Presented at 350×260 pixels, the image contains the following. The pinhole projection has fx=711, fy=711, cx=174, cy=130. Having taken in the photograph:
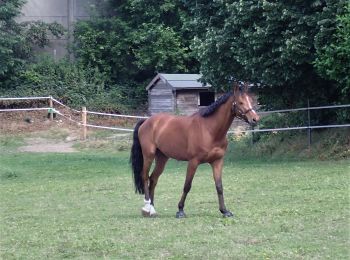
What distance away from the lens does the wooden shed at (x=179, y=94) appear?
36438mm

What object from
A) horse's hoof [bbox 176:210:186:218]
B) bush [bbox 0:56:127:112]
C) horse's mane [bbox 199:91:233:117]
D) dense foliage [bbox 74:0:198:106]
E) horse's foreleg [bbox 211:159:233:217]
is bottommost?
horse's hoof [bbox 176:210:186:218]

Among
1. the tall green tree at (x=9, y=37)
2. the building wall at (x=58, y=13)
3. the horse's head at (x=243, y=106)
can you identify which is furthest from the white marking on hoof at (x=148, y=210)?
the building wall at (x=58, y=13)

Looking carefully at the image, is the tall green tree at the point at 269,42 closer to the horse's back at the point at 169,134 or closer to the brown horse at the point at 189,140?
the horse's back at the point at 169,134

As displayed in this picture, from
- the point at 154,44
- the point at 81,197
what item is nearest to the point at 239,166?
the point at 81,197

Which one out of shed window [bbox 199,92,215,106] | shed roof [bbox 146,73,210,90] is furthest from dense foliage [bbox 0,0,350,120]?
shed window [bbox 199,92,215,106]

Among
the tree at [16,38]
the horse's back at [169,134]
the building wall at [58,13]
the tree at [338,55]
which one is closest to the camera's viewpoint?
the horse's back at [169,134]

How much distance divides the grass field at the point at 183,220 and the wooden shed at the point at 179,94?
16.1 metres

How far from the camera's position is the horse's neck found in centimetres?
1106

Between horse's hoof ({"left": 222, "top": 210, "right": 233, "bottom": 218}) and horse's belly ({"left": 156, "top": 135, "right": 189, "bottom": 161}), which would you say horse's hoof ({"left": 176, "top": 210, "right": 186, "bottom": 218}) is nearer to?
horse's hoof ({"left": 222, "top": 210, "right": 233, "bottom": 218})

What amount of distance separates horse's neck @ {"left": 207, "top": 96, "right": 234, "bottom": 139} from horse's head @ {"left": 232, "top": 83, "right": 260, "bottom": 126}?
0.41 ft

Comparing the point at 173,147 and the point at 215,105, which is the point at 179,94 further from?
the point at 215,105

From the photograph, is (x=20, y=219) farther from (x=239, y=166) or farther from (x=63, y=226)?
(x=239, y=166)

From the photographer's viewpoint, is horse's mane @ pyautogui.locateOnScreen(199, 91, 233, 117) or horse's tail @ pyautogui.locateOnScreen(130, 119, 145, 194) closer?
horse's mane @ pyautogui.locateOnScreen(199, 91, 233, 117)

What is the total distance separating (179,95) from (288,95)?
47.6 ft
